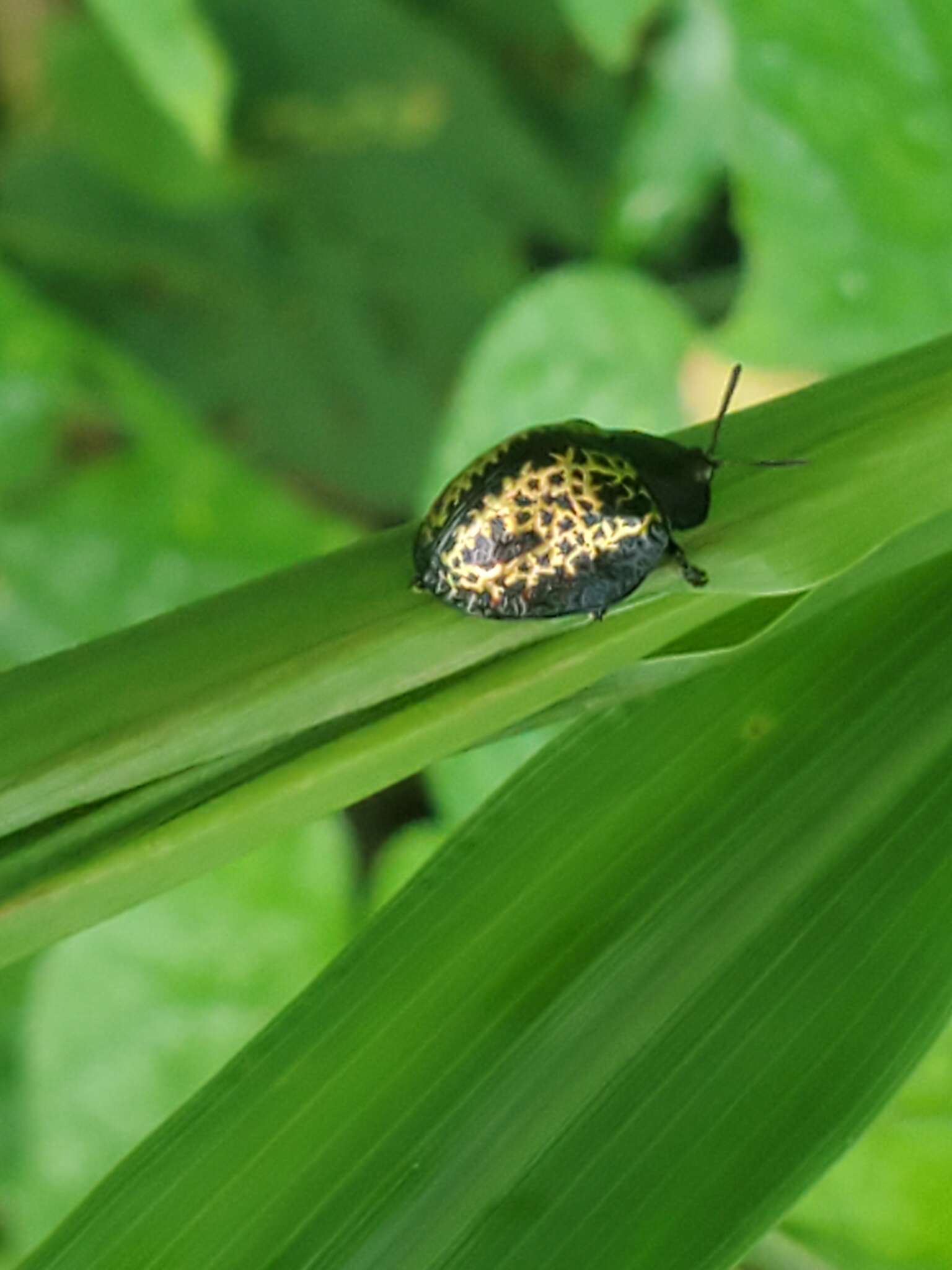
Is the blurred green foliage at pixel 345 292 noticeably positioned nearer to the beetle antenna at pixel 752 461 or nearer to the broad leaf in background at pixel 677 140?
the broad leaf in background at pixel 677 140

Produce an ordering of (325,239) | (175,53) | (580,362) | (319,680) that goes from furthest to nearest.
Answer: (325,239), (175,53), (580,362), (319,680)

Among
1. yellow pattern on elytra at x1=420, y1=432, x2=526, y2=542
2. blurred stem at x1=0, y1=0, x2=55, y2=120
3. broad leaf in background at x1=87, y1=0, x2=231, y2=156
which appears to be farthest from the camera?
blurred stem at x1=0, y1=0, x2=55, y2=120

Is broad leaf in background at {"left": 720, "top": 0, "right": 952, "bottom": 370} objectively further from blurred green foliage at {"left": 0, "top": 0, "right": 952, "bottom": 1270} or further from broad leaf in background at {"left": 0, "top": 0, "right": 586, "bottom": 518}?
broad leaf in background at {"left": 0, "top": 0, "right": 586, "bottom": 518}

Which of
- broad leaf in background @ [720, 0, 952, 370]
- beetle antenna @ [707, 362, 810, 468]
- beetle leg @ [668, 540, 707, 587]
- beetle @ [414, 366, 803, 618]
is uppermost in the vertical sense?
broad leaf in background @ [720, 0, 952, 370]

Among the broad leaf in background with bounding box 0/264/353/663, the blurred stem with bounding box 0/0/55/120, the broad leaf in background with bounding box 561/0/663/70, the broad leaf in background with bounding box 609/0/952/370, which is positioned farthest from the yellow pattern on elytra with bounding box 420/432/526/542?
the blurred stem with bounding box 0/0/55/120

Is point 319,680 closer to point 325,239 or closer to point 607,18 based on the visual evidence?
point 607,18

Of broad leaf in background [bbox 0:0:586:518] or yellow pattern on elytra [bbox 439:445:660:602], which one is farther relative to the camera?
broad leaf in background [bbox 0:0:586:518]

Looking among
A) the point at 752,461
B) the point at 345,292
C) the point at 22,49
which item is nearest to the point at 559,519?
the point at 752,461
